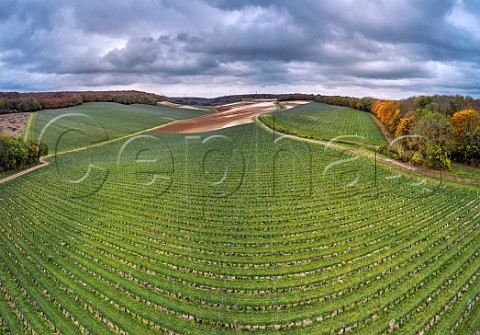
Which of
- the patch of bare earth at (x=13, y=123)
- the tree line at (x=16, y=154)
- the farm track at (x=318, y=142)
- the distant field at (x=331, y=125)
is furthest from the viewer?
the patch of bare earth at (x=13, y=123)

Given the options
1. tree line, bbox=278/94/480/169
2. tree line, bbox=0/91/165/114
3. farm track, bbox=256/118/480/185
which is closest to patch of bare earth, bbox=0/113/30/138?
tree line, bbox=0/91/165/114

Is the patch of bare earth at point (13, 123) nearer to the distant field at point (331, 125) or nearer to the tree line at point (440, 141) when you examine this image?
the distant field at point (331, 125)

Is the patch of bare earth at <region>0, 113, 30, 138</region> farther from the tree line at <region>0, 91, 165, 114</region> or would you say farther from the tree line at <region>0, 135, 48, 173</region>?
the tree line at <region>0, 135, 48, 173</region>

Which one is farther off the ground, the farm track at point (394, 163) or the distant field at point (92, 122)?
the distant field at point (92, 122)

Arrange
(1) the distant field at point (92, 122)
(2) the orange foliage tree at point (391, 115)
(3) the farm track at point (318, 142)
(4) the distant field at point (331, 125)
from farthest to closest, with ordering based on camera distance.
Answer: (1) the distant field at point (92, 122) → (2) the orange foliage tree at point (391, 115) → (4) the distant field at point (331, 125) → (3) the farm track at point (318, 142)

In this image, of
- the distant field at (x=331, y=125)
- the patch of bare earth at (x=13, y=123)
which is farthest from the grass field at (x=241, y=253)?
the patch of bare earth at (x=13, y=123)

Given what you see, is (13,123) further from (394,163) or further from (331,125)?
(394,163)

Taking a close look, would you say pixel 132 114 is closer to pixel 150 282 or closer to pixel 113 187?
pixel 113 187

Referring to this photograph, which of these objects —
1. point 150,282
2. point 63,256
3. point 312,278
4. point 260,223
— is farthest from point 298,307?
point 63,256

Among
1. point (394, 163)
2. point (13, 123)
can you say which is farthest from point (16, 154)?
point (394, 163)
